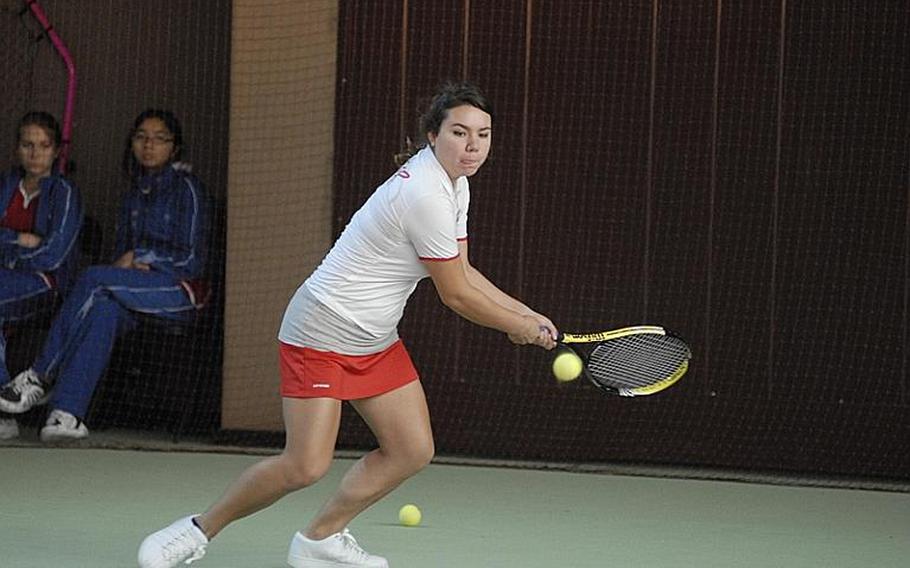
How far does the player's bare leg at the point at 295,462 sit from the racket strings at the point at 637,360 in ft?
2.32

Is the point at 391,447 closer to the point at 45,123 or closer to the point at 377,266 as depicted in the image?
the point at 377,266

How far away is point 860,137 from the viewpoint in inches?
274

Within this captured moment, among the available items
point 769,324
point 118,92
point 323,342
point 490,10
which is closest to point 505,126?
point 490,10

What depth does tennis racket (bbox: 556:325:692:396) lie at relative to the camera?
4449mm

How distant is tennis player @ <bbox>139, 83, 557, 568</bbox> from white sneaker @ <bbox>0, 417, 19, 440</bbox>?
3.15 m

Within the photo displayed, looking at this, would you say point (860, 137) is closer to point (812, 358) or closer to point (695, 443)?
point (812, 358)

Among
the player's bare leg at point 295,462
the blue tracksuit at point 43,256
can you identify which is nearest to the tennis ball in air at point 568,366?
the player's bare leg at point 295,462

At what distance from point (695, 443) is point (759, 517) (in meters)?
1.11

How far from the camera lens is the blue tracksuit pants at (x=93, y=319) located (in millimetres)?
7363

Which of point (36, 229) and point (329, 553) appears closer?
point (329, 553)

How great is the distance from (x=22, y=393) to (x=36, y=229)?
76 cm

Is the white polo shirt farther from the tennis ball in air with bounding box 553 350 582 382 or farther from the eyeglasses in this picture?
the eyeglasses

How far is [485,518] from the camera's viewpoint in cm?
582

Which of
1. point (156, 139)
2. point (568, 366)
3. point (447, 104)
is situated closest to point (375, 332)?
point (568, 366)
